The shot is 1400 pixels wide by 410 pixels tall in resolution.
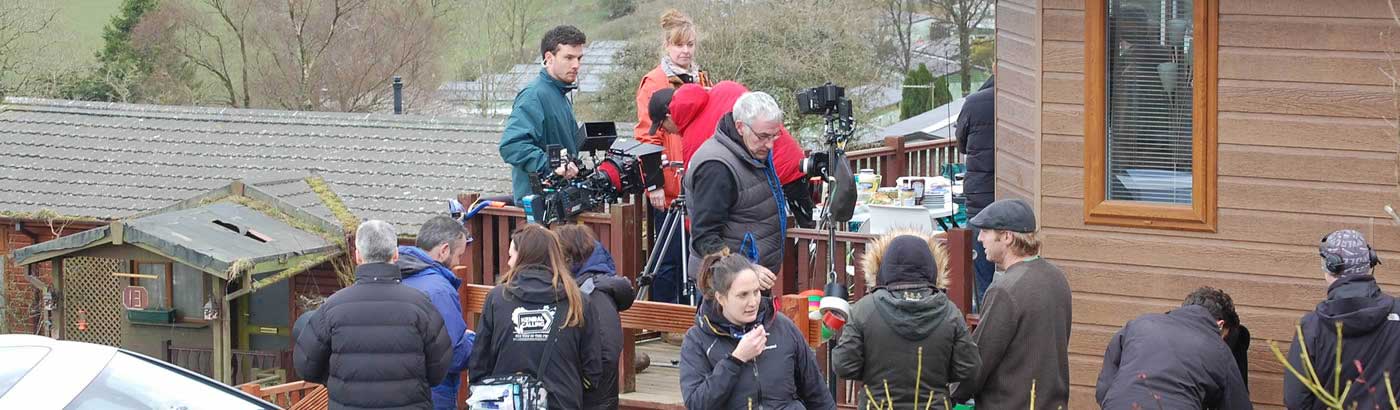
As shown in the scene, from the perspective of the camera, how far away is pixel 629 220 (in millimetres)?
7207

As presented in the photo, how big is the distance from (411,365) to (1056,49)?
2.82m

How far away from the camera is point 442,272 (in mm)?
5648

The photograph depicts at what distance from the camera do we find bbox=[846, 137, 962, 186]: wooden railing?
10.8 metres

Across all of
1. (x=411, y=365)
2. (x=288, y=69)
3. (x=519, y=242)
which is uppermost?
(x=288, y=69)

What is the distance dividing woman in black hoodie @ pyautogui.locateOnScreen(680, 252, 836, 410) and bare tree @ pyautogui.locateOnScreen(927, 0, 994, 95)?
26620 mm

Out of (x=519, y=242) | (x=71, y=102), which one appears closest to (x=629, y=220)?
(x=519, y=242)

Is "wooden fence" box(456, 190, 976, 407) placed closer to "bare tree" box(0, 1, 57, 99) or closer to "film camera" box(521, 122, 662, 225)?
"film camera" box(521, 122, 662, 225)

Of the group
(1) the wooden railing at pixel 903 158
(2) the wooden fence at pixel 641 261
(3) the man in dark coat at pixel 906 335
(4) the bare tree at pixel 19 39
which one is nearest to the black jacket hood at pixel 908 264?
(3) the man in dark coat at pixel 906 335

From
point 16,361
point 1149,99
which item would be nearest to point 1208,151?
point 1149,99

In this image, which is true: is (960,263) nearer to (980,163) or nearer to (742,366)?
(980,163)

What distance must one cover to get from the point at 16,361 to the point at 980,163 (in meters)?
4.58

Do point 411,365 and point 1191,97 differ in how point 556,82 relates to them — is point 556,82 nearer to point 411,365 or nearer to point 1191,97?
point 411,365

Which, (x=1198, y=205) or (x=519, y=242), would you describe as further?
(x=1198, y=205)

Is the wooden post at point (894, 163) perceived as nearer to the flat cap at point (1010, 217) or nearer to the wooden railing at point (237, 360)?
the flat cap at point (1010, 217)
